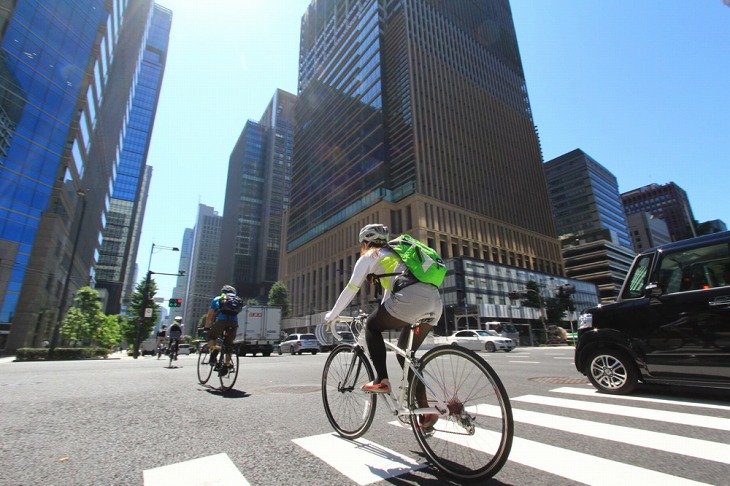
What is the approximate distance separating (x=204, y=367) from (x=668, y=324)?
25.6ft

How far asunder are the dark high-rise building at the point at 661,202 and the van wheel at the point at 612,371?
477ft

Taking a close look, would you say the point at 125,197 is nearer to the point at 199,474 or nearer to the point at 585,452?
the point at 199,474

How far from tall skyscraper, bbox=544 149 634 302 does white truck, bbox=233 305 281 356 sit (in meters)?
99.0

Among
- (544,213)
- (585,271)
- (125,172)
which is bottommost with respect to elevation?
(585,271)

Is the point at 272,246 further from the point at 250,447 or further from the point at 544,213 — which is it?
the point at 250,447

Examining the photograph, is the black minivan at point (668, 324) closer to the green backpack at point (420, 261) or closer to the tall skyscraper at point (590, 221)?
the green backpack at point (420, 261)

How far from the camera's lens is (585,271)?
335 feet

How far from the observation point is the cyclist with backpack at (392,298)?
8.71 ft

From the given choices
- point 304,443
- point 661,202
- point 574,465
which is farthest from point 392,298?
point 661,202

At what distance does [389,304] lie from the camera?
8.93 feet

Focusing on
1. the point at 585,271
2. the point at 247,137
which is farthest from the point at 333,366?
the point at 247,137

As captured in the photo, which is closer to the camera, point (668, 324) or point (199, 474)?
point (199, 474)

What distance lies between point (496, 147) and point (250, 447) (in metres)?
86.9

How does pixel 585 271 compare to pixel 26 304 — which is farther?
pixel 585 271
